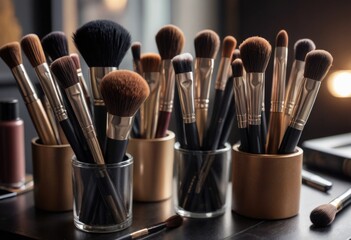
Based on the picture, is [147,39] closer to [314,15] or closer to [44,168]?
[314,15]

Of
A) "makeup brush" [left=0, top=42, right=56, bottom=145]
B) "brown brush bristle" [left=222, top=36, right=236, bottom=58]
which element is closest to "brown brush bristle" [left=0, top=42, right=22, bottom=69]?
"makeup brush" [left=0, top=42, right=56, bottom=145]

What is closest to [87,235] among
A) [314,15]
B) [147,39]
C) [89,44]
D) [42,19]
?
[89,44]

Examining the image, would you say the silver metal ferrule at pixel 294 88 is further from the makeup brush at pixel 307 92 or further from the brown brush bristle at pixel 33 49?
the brown brush bristle at pixel 33 49

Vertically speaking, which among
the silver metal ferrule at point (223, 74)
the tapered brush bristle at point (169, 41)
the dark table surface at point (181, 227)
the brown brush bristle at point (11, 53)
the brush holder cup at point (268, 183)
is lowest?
the dark table surface at point (181, 227)

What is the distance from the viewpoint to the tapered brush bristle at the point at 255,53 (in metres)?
0.51

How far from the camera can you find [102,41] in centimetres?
50

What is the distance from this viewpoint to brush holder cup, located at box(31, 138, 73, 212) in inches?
22.5

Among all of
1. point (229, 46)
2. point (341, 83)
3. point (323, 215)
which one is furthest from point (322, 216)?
point (341, 83)

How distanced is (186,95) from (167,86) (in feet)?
0.19

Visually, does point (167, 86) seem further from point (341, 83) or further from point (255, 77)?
point (341, 83)

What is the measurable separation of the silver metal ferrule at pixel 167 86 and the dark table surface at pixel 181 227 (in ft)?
0.39

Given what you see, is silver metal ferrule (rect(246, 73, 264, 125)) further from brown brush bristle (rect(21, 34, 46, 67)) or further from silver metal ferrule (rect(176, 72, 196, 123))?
brown brush bristle (rect(21, 34, 46, 67))

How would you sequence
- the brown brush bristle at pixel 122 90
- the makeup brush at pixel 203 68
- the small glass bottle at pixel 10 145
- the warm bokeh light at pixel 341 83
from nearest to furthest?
the brown brush bristle at pixel 122 90, the makeup brush at pixel 203 68, the small glass bottle at pixel 10 145, the warm bokeh light at pixel 341 83

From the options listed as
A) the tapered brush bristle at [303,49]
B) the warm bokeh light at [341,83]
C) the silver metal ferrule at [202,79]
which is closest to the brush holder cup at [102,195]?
the silver metal ferrule at [202,79]
